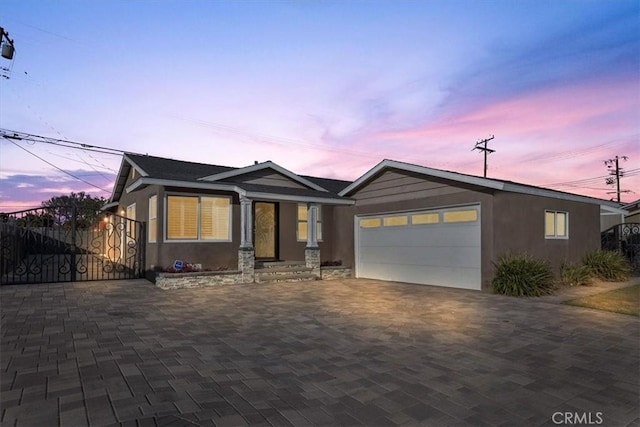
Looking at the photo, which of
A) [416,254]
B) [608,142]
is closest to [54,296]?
[416,254]

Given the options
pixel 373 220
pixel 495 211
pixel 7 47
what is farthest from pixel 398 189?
pixel 7 47

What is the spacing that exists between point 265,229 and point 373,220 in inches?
170

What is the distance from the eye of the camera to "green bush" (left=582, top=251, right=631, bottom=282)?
12461 mm

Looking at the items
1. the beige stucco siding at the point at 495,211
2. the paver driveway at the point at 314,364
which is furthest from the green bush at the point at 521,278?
the paver driveway at the point at 314,364

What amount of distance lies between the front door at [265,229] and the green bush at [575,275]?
1003 centimetres

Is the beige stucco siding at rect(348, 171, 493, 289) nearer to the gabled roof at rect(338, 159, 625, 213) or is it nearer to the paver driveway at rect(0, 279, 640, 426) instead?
the gabled roof at rect(338, 159, 625, 213)

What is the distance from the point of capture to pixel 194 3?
9.13 metres

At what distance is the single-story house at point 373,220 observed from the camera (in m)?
10.8

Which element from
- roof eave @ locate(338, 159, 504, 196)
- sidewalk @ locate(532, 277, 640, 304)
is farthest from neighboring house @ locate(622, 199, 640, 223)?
roof eave @ locate(338, 159, 504, 196)

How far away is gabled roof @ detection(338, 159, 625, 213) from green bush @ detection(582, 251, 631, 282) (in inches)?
80.6

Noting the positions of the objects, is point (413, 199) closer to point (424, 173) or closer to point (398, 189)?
point (398, 189)

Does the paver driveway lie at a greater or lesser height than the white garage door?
lesser

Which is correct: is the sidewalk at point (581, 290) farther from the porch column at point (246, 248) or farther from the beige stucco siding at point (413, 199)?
the porch column at point (246, 248)

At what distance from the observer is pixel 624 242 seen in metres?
16.3
